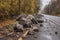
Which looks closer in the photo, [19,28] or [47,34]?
[19,28]

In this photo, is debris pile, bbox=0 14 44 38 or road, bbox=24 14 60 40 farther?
debris pile, bbox=0 14 44 38

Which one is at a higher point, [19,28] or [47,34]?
[19,28]

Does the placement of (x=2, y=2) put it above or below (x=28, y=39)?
above

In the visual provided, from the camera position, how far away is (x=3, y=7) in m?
18.8

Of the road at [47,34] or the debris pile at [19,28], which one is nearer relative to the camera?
the road at [47,34]

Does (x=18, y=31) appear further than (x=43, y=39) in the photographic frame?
Yes

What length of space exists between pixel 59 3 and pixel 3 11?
77603 mm

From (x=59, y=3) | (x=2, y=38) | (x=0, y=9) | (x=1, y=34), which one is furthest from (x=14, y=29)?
(x=59, y=3)

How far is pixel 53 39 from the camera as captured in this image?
39.0 feet

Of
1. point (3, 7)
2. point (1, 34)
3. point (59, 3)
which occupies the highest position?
point (3, 7)

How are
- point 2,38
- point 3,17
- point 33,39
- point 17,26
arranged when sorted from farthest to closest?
1. point 3,17
2. point 17,26
3. point 33,39
4. point 2,38

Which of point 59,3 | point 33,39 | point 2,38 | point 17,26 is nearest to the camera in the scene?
point 2,38

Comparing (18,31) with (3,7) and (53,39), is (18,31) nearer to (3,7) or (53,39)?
(53,39)

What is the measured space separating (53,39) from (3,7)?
8773mm
